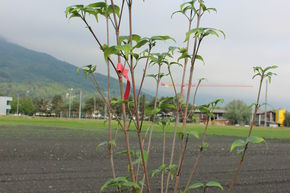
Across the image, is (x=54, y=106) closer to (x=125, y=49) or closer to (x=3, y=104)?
(x=3, y=104)

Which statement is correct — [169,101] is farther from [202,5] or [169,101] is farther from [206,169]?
[206,169]

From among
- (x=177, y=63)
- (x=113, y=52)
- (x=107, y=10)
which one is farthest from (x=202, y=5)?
(x=113, y=52)

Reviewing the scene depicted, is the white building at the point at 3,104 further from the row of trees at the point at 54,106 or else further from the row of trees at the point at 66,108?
the row of trees at the point at 66,108

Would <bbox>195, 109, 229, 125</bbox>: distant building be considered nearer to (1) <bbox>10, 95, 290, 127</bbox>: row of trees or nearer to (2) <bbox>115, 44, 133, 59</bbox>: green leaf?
(2) <bbox>115, 44, 133, 59</bbox>: green leaf

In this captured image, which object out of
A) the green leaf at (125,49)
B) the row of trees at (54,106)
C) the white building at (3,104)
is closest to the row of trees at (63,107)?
the row of trees at (54,106)

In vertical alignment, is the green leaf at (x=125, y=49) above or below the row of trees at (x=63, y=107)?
below

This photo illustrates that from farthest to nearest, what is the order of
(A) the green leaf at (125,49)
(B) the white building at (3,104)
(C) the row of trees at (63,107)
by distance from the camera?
(B) the white building at (3,104) < (C) the row of trees at (63,107) < (A) the green leaf at (125,49)

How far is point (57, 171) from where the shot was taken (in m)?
7.82

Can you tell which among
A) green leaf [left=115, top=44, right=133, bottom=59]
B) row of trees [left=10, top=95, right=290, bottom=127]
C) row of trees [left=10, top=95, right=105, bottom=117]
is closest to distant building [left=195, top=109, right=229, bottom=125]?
green leaf [left=115, top=44, right=133, bottom=59]

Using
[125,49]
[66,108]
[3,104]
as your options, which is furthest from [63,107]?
[125,49]

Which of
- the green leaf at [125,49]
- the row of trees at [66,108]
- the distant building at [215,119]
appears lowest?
the distant building at [215,119]

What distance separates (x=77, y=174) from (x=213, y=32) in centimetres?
643

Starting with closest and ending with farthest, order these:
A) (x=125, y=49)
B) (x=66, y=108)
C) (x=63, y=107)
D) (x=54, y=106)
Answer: (x=125, y=49) < (x=54, y=106) < (x=63, y=107) < (x=66, y=108)

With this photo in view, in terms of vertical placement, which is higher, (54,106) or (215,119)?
(54,106)
